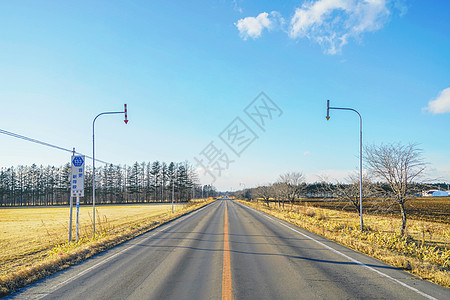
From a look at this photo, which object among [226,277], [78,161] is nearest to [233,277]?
[226,277]

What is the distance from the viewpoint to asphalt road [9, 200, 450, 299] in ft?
17.4

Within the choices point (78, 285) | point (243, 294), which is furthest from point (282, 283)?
point (78, 285)

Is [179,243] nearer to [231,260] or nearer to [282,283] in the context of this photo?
[231,260]

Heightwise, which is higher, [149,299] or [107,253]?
[149,299]

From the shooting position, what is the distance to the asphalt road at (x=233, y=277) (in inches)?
209

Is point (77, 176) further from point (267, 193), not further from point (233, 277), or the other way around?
point (267, 193)

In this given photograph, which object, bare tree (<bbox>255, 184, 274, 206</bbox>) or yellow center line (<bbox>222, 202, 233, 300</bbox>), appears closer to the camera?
yellow center line (<bbox>222, 202, 233, 300</bbox>)

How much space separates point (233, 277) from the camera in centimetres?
632

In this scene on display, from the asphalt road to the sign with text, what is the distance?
432cm

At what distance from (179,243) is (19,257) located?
8.29 meters

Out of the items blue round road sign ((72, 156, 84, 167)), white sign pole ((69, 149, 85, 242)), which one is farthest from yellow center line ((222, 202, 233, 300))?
blue round road sign ((72, 156, 84, 167))

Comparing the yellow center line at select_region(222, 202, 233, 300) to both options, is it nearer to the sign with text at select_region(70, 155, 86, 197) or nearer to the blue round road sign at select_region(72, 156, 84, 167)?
the sign with text at select_region(70, 155, 86, 197)

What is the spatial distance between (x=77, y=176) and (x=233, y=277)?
9892 mm

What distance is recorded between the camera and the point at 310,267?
23.9ft
